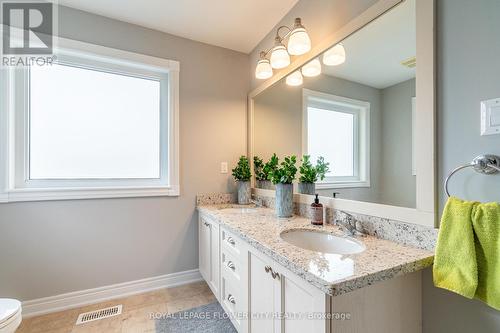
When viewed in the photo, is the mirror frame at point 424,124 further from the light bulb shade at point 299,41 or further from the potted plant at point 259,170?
the potted plant at point 259,170

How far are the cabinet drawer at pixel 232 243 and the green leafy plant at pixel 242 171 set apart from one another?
30.4 inches

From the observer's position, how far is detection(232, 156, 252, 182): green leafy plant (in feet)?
7.40

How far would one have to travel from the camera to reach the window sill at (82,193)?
164 centimetres

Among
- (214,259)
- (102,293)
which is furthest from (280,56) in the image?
(102,293)

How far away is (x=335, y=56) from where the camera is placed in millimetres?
1399

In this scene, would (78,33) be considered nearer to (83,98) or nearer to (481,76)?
(83,98)

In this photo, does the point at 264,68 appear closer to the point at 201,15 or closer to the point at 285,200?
the point at 201,15

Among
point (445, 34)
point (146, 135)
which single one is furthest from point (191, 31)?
point (445, 34)

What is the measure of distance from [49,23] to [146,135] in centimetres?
108

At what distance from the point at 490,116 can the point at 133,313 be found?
7.72 feet

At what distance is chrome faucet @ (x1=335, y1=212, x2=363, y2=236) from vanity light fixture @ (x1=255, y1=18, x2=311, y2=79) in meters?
1.08

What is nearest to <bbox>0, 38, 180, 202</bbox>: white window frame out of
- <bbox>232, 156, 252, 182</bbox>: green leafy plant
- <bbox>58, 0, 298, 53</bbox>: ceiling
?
<bbox>58, 0, 298, 53</bbox>: ceiling

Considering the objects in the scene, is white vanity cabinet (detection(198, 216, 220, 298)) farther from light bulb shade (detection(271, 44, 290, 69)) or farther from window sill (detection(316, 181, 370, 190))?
light bulb shade (detection(271, 44, 290, 69))

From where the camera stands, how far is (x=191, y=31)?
2.09 m
